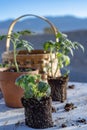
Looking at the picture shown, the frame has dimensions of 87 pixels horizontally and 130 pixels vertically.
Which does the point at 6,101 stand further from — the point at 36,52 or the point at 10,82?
the point at 36,52

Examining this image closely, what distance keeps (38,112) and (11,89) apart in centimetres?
37

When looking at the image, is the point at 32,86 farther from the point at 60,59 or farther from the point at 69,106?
the point at 60,59

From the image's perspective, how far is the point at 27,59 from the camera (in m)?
2.11

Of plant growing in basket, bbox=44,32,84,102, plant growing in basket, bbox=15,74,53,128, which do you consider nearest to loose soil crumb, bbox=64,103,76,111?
plant growing in basket, bbox=44,32,84,102

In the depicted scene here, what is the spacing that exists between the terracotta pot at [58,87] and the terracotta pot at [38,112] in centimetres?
41

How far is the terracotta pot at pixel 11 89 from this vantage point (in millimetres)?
1866

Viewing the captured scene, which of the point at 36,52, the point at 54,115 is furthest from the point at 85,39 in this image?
the point at 54,115

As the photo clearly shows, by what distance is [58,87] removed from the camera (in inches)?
78.7

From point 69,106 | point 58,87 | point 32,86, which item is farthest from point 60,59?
point 32,86

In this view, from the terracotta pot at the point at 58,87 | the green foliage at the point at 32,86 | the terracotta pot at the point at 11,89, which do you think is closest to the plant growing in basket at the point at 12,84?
the terracotta pot at the point at 11,89

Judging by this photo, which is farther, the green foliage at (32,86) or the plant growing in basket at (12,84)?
the plant growing in basket at (12,84)

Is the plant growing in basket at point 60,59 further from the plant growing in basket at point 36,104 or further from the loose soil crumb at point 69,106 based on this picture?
the plant growing in basket at point 36,104

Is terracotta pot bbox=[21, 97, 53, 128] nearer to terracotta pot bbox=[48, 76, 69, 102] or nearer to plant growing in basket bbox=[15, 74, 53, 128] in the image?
plant growing in basket bbox=[15, 74, 53, 128]

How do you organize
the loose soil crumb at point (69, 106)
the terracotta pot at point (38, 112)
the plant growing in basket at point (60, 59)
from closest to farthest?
the terracotta pot at point (38, 112)
the loose soil crumb at point (69, 106)
the plant growing in basket at point (60, 59)
